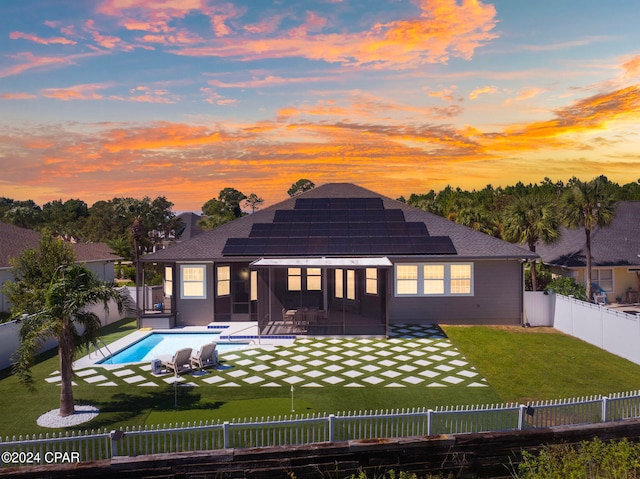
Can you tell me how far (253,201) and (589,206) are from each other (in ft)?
367

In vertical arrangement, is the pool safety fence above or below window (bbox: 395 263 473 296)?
below

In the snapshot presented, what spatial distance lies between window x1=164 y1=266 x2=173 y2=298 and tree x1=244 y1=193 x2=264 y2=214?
10829 cm

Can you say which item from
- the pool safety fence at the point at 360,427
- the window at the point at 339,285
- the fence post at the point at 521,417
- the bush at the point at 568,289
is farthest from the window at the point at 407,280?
the fence post at the point at 521,417

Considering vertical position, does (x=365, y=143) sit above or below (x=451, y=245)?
above

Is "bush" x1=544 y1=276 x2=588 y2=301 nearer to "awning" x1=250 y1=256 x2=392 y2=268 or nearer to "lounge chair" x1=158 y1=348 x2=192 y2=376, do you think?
"awning" x1=250 y1=256 x2=392 y2=268

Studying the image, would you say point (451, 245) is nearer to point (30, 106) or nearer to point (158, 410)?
point (158, 410)

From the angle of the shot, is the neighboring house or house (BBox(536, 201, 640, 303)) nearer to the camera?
the neighboring house

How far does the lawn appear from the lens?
32.1 feet

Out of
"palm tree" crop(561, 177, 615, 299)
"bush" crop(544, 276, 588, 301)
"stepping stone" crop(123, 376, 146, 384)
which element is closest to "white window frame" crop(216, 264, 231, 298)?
"stepping stone" crop(123, 376, 146, 384)

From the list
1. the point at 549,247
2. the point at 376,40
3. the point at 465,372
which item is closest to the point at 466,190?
the point at 549,247

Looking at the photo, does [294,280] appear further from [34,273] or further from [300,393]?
[34,273]

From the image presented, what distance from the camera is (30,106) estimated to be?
72.9 ft

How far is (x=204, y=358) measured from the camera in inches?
527

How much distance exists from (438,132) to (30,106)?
81.0 ft
